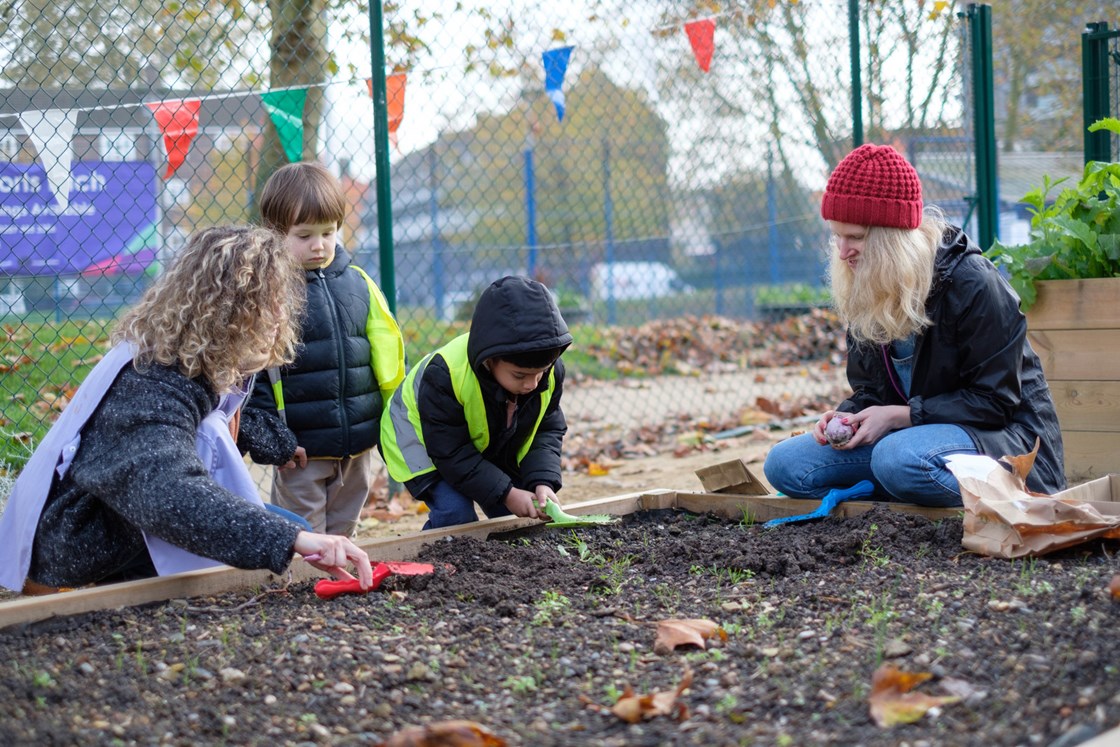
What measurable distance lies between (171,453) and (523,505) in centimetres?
122

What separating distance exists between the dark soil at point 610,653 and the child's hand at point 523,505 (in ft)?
1.19

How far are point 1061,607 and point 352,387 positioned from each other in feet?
7.33

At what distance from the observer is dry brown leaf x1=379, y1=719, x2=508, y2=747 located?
165 cm

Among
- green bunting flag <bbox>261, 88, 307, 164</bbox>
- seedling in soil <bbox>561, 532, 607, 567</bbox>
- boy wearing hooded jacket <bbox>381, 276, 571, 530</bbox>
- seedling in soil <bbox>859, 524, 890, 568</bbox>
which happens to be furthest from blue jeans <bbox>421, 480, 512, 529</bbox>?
green bunting flag <bbox>261, 88, 307, 164</bbox>

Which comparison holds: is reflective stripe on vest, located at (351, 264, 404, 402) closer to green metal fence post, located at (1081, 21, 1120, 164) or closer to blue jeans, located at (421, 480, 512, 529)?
blue jeans, located at (421, 480, 512, 529)

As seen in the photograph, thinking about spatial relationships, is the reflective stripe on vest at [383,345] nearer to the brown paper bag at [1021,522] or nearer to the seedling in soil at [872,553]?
the seedling in soil at [872,553]

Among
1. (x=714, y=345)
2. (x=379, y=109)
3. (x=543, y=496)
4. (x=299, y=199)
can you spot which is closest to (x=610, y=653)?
(x=543, y=496)

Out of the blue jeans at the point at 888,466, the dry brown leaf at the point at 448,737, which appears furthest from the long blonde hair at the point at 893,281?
the dry brown leaf at the point at 448,737

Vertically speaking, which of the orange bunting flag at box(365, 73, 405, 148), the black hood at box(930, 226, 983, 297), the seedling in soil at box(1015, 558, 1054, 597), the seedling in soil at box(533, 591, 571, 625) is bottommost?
the seedling in soil at box(533, 591, 571, 625)

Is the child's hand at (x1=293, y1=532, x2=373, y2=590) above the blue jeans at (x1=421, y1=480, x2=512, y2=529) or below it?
above

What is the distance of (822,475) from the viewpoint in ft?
11.6

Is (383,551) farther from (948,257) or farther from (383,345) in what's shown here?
(948,257)

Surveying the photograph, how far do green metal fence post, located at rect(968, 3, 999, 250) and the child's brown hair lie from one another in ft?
14.5

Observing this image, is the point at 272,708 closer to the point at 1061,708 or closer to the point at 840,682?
the point at 840,682
